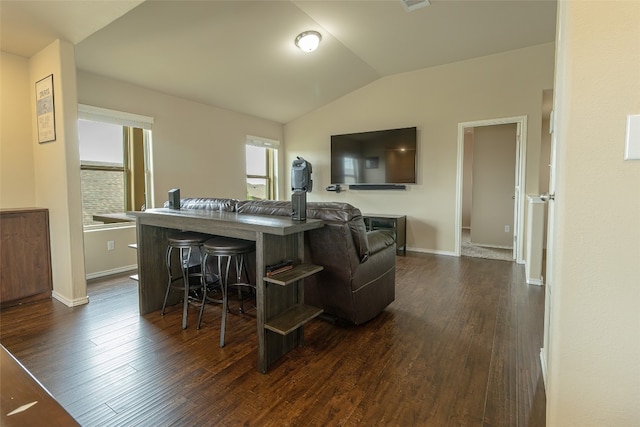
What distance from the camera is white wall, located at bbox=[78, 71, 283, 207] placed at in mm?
3856

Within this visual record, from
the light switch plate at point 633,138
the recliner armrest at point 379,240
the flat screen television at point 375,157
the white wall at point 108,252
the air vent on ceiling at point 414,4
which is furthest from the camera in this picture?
the flat screen television at point 375,157

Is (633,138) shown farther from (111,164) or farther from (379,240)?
(111,164)

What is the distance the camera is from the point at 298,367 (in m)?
1.92

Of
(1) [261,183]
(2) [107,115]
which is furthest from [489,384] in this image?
(1) [261,183]

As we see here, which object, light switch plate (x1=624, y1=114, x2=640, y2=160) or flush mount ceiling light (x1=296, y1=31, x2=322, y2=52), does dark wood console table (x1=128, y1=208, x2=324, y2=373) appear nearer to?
light switch plate (x1=624, y1=114, x2=640, y2=160)

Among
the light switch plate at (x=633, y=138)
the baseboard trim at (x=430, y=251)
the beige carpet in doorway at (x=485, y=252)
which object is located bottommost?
the beige carpet in doorway at (x=485, y=252)

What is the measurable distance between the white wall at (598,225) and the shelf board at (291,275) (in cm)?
125

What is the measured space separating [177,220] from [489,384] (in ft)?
7.55

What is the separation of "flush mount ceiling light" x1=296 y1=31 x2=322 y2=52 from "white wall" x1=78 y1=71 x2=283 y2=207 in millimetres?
1966

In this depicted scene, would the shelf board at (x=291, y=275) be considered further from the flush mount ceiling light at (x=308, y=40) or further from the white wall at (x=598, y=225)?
the flush mount ceiling light at (x=308, y=40)

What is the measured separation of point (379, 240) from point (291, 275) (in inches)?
39.7

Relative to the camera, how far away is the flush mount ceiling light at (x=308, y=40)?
12.3 ft

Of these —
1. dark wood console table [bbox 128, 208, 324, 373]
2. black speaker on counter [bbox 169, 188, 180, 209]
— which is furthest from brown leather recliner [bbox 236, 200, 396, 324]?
black speaker on counter [bbox 169, 188, 180, 209]

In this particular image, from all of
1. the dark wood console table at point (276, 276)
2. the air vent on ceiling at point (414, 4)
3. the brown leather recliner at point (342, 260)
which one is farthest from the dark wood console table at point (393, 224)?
the dark wood console table at point (276, 276)
